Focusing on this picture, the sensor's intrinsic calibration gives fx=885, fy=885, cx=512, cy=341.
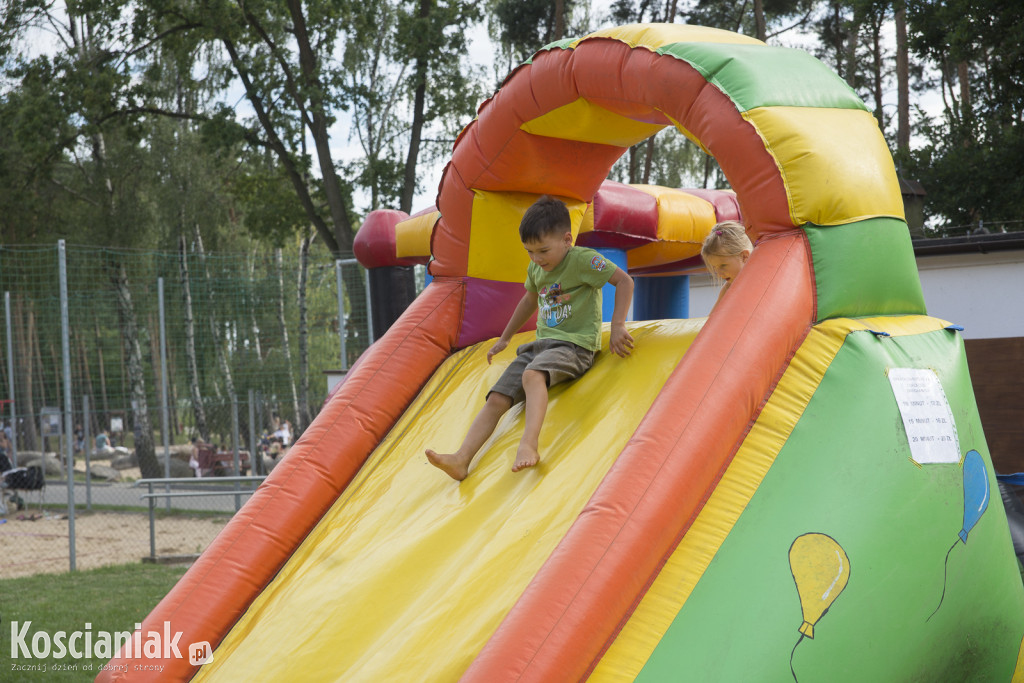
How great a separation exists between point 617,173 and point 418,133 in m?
9.96

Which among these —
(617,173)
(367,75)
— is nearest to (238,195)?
(367,75)

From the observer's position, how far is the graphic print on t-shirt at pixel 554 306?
3.51 m

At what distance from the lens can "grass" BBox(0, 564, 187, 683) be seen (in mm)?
4805

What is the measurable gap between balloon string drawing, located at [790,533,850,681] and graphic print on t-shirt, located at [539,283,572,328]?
135cm

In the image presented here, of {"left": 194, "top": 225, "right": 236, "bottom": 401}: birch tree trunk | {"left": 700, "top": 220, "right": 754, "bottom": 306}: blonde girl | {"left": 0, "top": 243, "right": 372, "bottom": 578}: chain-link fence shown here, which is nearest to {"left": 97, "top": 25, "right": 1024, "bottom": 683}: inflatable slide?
{"left": 700, "top": 220, "right": 754, "bottom": 306}: blonde girl

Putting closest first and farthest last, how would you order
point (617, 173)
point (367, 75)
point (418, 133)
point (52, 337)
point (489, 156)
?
point (489, 156), point (418, 133), point (52, 337), point (367, 75), point (617, 173)

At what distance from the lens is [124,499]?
1454cm

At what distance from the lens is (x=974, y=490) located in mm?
2873

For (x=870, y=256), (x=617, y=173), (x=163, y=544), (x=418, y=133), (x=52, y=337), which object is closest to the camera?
(x=870, y=256)

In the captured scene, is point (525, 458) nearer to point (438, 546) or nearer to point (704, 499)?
point (438, 546)

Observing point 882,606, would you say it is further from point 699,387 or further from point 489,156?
point 489,156

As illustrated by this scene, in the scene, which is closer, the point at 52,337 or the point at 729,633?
the point at 729,633

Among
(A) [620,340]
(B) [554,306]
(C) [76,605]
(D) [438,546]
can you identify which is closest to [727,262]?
(A) [620,340]

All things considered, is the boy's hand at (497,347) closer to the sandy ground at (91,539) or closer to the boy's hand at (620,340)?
Answer: the boy's hand at (620,340)
